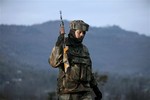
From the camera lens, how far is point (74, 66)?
11211mm

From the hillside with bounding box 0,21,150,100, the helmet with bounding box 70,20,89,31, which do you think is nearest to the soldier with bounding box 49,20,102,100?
the helmet with bounding box 70,20,89,31

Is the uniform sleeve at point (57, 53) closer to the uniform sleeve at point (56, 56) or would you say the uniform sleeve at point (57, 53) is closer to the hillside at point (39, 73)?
the uniform sleeve at point (56, 56)

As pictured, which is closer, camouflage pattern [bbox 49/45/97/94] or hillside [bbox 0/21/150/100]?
camouflage pattern [bbox 49/45/97/94]

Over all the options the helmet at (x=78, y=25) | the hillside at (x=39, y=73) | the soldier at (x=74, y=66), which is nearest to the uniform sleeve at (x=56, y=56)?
the soldier at (x=74, y=66)

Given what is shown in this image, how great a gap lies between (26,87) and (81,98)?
65284 mm

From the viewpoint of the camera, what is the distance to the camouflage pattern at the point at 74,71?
11070 millimetres

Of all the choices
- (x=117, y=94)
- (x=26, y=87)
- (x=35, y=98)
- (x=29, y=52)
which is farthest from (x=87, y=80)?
(x=29, y=52)

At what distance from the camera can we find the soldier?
11.1 m

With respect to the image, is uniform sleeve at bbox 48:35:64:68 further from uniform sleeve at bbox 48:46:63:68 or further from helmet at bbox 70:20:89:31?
helmet at bbox 70:20:89:31

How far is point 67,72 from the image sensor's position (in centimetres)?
1109

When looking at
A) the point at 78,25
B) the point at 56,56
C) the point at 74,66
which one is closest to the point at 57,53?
the point at 56,56

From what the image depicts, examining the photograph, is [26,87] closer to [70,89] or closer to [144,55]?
[70,89]

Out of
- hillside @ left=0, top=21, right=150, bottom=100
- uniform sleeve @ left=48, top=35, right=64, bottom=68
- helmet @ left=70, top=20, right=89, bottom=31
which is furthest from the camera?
hillside @ left=0, top=21, right=150, bottom=100

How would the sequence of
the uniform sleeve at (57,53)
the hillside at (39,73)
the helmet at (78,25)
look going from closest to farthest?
the uniform sleeve at (57,53) < the helmet at (78,25) < the hillside at (39,73)
